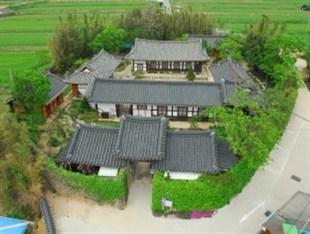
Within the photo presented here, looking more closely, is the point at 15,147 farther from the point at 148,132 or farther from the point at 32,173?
the point at 148,132

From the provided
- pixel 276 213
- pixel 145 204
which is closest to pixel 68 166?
pixel 145 204

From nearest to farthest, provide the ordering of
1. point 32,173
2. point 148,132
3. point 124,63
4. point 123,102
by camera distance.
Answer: point 32,173 → point 148,132 → point 123,102 → point 124,63

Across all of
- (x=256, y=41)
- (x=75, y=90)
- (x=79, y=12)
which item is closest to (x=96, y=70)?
(x=75, y=90)

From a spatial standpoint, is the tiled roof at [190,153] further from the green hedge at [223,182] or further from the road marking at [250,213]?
the road marking at [250,213]

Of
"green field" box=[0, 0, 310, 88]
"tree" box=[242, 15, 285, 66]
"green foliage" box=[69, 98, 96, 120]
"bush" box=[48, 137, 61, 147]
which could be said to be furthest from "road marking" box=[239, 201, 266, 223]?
"green field" box=[0, 0, 310, 88]

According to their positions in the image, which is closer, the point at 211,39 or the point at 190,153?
the point at 190,153

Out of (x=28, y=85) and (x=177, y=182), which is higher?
(x=28, y=85)

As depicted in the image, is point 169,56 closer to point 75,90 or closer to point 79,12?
point 75,90
